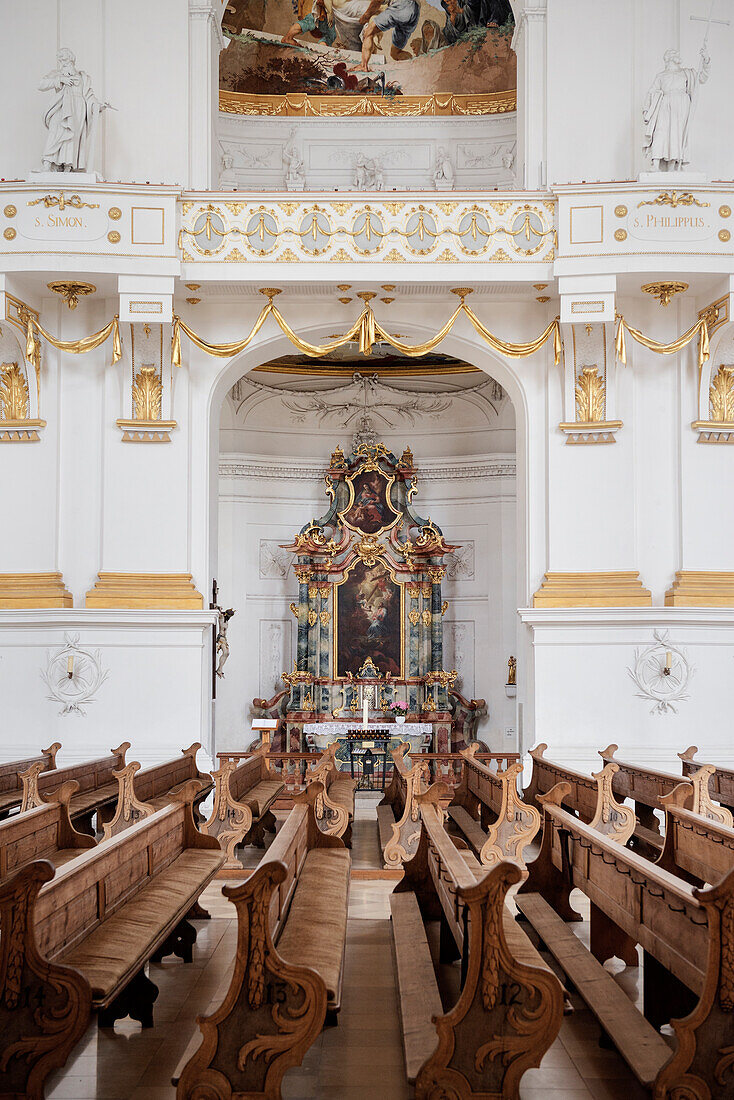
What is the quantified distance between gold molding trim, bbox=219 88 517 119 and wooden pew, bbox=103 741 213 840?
9593 mm

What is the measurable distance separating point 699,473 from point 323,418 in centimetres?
753

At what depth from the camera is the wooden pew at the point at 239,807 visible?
8.33m

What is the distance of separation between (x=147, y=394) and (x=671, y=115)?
226 inches

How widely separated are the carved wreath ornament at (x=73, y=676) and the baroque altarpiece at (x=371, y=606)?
4.92m

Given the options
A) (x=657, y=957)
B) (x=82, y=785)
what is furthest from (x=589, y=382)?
(x=657, y=957)

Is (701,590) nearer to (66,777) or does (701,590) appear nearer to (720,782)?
(720,782)

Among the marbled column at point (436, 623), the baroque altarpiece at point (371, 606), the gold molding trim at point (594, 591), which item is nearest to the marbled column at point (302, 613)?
the baroque altarpiece at point (371, 606)

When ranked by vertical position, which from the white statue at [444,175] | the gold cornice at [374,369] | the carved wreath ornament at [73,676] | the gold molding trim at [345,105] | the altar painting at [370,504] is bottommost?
the carved wreath ornament at [73,676]

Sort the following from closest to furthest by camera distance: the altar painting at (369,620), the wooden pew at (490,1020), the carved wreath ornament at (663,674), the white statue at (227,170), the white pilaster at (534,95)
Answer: the wooden pew at (490,1020) < the carved wreath ornament at (663,674) < the white pilaster at (534,95) < the white statue at (227,170) < the altar painting at (369,620)

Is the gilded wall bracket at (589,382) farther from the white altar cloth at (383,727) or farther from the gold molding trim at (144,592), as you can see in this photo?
the white altar cloth at (383,727)

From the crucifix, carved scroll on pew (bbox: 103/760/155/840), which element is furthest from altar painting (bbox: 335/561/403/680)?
carved scroll on pew (bbox: 103/760/155/840)

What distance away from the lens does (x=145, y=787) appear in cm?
841

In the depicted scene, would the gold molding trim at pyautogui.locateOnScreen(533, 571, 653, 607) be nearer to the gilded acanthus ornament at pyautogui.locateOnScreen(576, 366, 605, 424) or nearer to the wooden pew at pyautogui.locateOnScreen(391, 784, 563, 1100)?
the gilded acanthus ornament at pyautogui.locateOnScreen(576, 366, 605, 424)

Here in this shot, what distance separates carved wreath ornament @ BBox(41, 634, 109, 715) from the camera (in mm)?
11164
